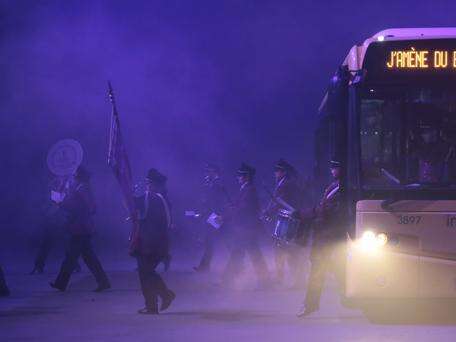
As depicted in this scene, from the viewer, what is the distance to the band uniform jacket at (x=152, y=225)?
1065 centimetres

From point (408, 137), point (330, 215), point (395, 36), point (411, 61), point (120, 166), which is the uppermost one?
point (395, 36)

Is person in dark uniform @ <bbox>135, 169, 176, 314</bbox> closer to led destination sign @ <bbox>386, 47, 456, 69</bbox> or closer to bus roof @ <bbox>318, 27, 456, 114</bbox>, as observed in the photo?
bus roof @ <bbox>318, 27, 456, 114</bbox>

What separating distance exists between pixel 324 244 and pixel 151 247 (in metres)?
1.83

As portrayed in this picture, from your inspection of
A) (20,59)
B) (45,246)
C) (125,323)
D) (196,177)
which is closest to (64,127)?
(20,59)

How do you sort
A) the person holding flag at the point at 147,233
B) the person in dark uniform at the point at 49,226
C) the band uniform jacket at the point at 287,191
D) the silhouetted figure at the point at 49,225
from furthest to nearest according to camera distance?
the silhouetted figure at the point at 49,225 → the person in dark uniform at the point at 49,226 → the band uniform jacket at the point at 287,191 → the person holding flag at the point at 147,233

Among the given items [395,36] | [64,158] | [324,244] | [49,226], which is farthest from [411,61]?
[64,158]

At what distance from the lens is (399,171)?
9.34 metres

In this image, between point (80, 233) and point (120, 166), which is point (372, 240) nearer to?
point (120, 166)

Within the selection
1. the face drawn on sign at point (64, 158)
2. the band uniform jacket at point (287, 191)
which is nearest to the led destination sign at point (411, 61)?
the band uniform jacket at point (287, 191)

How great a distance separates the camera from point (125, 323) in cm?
992

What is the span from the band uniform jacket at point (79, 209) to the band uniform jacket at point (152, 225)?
2794 mm

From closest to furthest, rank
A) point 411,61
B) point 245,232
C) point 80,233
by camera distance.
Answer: point 411,61 → point 80,233 → point 245,232

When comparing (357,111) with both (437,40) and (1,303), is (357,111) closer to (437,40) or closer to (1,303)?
(437,40)

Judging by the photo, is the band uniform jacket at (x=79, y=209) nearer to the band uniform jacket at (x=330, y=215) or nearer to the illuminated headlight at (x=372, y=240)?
the band uniform jacket at (x=330, y=215)
